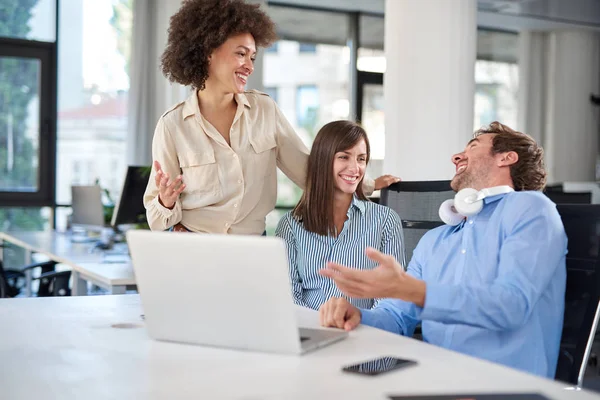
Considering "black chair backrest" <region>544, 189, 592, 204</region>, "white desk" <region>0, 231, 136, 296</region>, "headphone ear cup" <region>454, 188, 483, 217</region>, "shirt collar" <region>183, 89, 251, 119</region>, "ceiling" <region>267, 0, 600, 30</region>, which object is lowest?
"white desk" <region>0, 231, 136, 296</region>

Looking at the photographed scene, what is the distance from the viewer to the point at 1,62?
7648 millimetres

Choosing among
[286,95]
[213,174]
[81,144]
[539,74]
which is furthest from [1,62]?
[539,74]

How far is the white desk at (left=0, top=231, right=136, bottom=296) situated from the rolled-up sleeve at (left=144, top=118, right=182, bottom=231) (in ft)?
2.97

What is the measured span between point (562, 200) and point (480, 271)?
248cm

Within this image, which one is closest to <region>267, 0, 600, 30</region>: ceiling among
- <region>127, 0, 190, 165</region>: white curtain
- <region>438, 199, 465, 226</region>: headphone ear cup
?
<region>127, 0, 190, 165</region>: white curtain

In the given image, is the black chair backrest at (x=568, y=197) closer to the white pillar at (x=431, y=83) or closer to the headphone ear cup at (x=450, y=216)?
the white pillar at (x=431, y=83)

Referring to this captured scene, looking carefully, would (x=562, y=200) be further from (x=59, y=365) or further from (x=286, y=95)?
(x=286, y=95)

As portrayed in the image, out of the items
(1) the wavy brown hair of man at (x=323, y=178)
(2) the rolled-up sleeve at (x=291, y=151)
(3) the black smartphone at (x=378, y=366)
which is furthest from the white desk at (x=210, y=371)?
(2) the rolled-up sleeve at (x=291, y=151)

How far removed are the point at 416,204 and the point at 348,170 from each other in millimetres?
271

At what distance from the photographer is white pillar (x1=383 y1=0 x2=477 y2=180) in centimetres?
452

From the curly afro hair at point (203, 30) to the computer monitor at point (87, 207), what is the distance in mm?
3161

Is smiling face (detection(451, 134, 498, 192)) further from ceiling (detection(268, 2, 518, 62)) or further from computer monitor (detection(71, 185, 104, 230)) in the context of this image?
ceiling (detection(268, 2, 518, 62))

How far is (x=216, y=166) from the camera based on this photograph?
290 cm

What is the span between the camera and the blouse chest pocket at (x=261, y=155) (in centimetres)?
292
